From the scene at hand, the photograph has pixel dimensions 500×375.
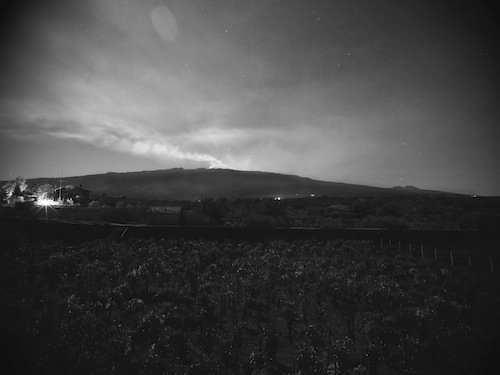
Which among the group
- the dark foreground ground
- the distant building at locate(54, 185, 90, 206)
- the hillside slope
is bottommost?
the dark foreground ground

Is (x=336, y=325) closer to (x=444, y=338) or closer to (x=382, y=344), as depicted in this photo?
(x=382, y=344)

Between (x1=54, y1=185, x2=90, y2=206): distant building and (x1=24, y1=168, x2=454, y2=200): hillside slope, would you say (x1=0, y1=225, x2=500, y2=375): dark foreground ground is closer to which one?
(x1=54, y1=185, x2=90, y2=206): distant building

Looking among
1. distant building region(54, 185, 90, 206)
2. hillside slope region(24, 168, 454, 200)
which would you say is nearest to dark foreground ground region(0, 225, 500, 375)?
distant building region(54, 185, 90, 206)

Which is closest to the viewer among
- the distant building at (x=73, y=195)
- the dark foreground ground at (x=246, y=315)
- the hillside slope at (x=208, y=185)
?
the dark foreground ground at (x=246, y=315)

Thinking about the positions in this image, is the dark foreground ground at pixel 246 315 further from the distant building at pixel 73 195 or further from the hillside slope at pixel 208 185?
the hillside slope at pixel 208 185

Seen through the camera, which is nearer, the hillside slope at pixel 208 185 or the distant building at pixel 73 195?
the distant building at pixel 73 195

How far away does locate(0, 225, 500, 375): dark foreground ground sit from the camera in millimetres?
6301

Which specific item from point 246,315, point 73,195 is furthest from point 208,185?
point 246,315

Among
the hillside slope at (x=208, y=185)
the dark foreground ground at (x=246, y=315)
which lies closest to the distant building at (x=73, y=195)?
the dark foreground ground at (x=246, y=315)

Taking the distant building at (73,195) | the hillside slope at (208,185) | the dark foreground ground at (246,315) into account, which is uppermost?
the hillside slope at (208,185)

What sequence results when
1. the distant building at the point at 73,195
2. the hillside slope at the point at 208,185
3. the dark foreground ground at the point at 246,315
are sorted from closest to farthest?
the dark foreground ground at the point at 246,315, the distant building at the point at 73,195, the hillside slope at the point at 208,185

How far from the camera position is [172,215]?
30953 millimetres

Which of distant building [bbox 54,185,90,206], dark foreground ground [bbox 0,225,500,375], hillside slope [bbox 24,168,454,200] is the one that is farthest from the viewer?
hillside slope [bbox 24,168,454,200]

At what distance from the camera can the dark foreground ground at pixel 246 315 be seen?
248 inches
